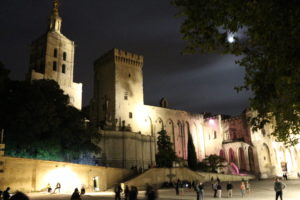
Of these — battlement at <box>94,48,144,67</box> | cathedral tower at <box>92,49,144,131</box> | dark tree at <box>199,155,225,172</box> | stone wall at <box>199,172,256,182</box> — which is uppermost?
battlement at <box>94,48,144,67</box>

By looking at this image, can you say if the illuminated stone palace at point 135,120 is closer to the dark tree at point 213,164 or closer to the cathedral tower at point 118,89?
the cathedral tower at point 118,89

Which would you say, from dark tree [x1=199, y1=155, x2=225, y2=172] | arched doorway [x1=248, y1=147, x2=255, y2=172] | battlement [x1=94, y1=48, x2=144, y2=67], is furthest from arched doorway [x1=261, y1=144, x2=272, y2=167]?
battlement [x1=94, y1=48, x2=144, y2=67]

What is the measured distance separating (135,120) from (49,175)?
1113 inches

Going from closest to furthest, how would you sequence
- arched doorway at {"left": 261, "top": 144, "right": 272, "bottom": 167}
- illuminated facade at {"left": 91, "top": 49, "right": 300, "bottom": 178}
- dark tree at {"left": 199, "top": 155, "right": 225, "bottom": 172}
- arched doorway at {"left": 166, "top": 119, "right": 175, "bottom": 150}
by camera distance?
dark tree at {"left": 199, "top": 155, "right": 225, "bottom": 172} < illuminated facade at {"left": 91, "top": 49, "right": 300, "bottom": 178} < arched doorway at {"left": 261, "top": 144, "right": 272, "bottom": 167} < arched doorway at {"left": 166, "top": 119, "right": 175, "bottom": 150}

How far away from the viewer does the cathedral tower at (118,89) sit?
50281mm

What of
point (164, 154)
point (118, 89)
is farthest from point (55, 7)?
point (164, 154)

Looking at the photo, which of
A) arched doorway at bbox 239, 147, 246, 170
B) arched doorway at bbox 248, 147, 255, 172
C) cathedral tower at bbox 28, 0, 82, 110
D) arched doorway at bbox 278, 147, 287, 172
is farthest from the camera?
arched doorway at bbox 239, 147, 246, 170

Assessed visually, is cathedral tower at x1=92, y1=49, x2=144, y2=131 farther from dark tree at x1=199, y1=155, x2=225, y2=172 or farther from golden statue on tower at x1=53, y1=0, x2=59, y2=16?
dark tree at x1=199, y1=155, x2=225, y2=172

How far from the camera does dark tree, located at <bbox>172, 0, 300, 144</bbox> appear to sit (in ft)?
27.9

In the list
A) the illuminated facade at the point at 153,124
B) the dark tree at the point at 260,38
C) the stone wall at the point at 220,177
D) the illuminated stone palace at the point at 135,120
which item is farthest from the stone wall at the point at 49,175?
the dark tree at the point at 260,38

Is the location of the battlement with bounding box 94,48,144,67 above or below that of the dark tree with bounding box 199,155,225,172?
above

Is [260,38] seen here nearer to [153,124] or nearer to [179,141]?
[153,124]

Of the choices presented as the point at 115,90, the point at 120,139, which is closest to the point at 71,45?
the point at 115,90

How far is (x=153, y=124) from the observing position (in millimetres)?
54625
